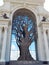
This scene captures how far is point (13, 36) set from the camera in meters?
11.0

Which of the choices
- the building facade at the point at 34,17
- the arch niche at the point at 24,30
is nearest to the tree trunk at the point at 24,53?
the arch niche at the point at 24,30

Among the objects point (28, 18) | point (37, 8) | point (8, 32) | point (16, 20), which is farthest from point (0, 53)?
point (37, 8)

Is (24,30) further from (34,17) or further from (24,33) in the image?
(34,17)

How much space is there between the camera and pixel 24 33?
35.0 feet

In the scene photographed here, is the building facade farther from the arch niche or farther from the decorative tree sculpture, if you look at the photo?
the decorative tree sculpture

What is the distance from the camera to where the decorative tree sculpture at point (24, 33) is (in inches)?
383

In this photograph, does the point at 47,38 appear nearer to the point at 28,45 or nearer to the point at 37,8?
the point at 28,45

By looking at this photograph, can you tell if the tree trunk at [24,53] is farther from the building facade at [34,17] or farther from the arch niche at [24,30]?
the building facade at [34,17]

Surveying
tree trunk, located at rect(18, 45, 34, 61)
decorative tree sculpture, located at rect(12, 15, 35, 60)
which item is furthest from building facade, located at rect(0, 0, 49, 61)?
tree trunk, located at rect(18, 45, 34, 61)

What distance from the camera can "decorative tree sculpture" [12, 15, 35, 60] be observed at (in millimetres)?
9734

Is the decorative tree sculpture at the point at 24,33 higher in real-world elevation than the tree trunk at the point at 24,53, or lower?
higher

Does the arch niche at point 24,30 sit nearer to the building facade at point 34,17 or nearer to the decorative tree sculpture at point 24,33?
the decorative tree sculpture at point 24,33

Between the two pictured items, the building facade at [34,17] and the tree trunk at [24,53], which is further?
the building facade at [34,17]

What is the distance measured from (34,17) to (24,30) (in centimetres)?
200
